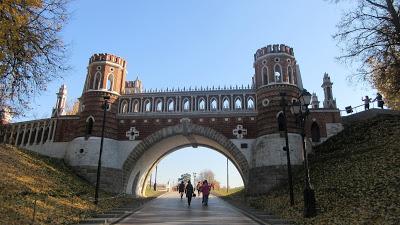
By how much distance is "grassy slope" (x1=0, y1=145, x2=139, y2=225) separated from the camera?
12.7 metres

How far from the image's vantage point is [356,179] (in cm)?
1622

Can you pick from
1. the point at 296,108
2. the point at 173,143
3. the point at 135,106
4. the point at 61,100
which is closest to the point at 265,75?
the point at 173,143

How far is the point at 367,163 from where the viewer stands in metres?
18.0

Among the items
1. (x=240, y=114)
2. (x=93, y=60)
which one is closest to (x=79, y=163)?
(x=93, y=60)

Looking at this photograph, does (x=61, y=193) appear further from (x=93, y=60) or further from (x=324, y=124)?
(x=324, y=124)

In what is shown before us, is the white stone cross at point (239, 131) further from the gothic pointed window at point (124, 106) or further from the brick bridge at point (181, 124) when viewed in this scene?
the gothic pointed window at point (124, 106)

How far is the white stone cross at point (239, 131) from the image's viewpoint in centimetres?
2836

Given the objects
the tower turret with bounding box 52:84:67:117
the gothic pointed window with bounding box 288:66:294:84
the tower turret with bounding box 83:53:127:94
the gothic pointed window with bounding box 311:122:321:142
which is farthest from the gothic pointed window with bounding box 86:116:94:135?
the gothic pointed window with bounding box 311:122:321:142

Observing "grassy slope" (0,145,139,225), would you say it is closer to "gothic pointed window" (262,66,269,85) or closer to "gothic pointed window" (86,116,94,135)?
"gothic pointed window" (86,116,94,135)

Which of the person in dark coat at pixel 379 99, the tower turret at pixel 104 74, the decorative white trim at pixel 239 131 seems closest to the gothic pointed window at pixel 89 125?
the tower turret at pixel 104 74

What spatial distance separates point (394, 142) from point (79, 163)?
72.1 ft

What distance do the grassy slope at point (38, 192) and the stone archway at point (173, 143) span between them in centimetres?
492

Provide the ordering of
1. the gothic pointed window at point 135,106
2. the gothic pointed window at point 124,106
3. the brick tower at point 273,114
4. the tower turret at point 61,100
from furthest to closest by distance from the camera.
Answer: the tower turret at point 61,100 → the gothic pointed window at point 124,106 → the gothic pointed window at point 135,106 → the brick tower at point 273,114

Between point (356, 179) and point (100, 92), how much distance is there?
21016 mm
